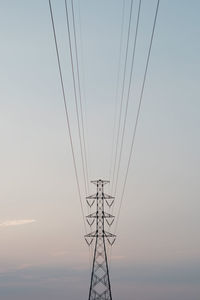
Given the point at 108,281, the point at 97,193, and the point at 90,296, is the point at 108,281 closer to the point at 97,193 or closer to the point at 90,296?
the point at 90,296

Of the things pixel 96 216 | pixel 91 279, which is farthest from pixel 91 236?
pixel 91 279

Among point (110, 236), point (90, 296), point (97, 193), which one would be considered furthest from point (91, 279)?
point (97, 193)

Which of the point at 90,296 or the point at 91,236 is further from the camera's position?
the point at 91,236

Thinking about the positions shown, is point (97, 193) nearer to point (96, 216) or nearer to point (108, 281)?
point (96, 216)

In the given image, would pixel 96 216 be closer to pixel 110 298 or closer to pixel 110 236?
pixel 110 236

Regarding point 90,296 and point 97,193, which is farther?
point 97,193

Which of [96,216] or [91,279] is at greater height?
[96,216]

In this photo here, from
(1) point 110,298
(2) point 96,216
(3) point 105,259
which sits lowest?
(1) point 110,298

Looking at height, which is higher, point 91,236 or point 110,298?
point 91,236
